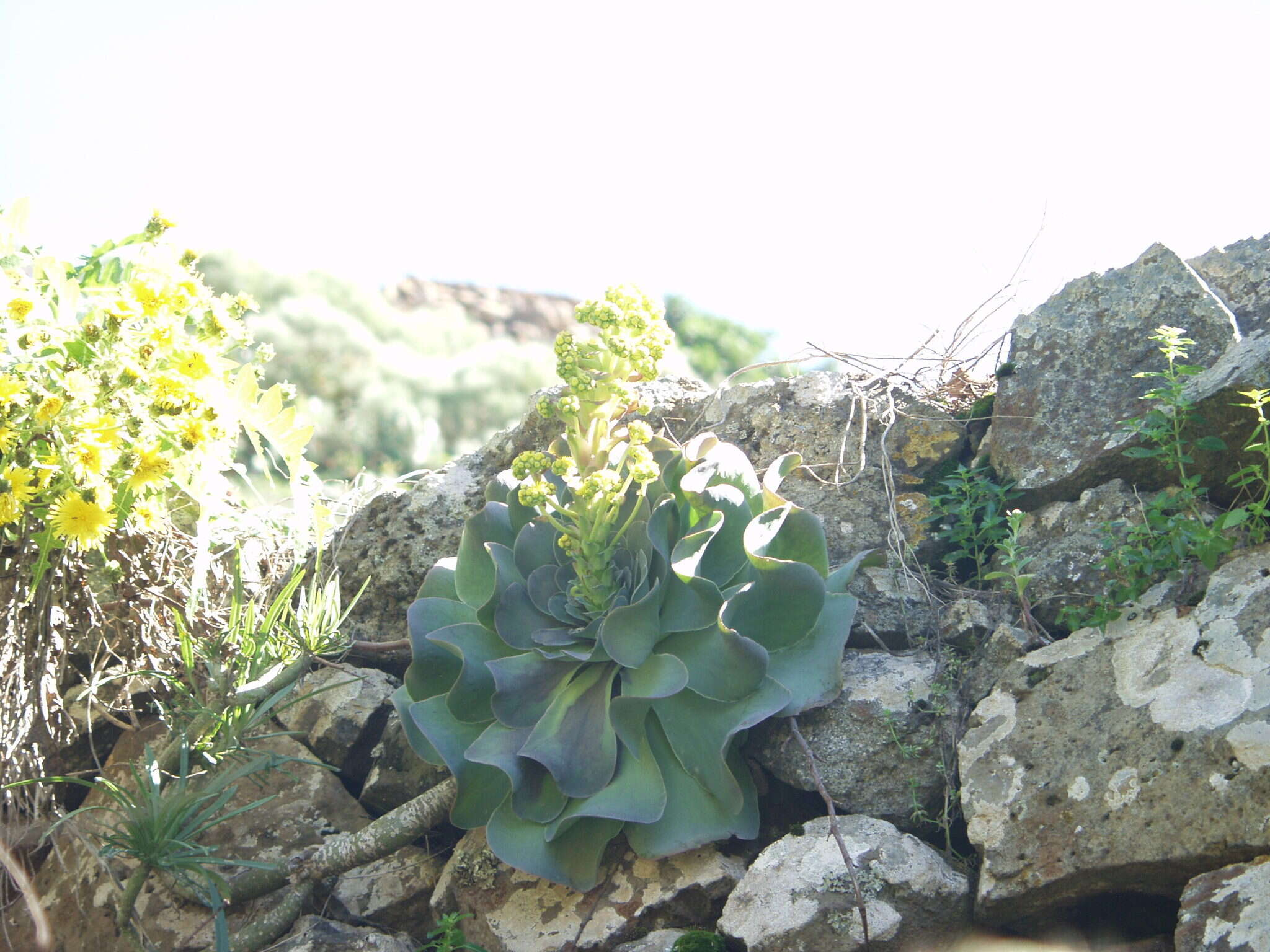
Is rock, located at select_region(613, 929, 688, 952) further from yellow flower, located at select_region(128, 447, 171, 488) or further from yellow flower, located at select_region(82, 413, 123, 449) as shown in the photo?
yellow flower, located at select_region(82, 413, 123, 449)

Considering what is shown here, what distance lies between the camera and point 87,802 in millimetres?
2943

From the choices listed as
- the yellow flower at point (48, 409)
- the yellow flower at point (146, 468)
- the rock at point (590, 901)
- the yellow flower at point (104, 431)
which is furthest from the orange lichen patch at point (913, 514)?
the yellow flower at point (48, 409)

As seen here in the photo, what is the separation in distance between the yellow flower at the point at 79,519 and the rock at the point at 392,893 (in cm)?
107

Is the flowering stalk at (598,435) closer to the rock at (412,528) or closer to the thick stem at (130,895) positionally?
the rock at (412,528)

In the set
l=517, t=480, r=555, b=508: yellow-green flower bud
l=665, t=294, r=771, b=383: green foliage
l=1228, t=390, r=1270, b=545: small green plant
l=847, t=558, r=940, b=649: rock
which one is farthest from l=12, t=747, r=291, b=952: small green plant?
l=665, t=294, r=771, b=383: green foliage

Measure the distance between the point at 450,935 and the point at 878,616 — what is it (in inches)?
52.6

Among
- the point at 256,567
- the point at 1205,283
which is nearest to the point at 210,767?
the point at 256,567

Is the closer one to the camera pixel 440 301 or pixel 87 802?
pixel 87 802

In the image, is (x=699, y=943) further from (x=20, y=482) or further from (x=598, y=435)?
(x=20, y=482)

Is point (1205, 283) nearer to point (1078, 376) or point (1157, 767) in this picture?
point (1078, 376)

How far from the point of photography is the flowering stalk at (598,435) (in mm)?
2371

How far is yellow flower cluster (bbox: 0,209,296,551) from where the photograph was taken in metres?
2.49

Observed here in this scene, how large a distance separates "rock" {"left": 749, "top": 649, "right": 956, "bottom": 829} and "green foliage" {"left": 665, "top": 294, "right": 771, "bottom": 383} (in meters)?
20.1

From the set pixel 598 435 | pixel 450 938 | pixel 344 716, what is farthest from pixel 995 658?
pixel 344 716
